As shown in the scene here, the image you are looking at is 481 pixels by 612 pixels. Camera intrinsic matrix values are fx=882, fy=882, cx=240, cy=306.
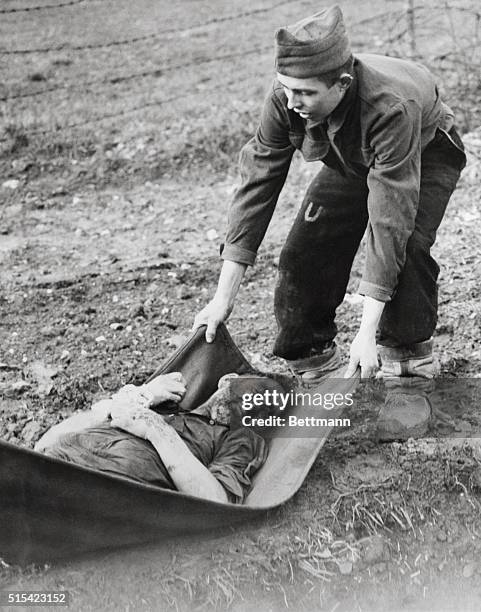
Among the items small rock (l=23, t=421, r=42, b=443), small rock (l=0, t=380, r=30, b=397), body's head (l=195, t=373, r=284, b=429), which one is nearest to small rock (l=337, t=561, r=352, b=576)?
body's head (l=195, t=373, r=284, b=429)

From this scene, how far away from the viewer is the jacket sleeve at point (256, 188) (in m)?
3.14

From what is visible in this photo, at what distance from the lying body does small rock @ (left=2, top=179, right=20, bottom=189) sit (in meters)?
3.33

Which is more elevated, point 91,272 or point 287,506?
point 287,506

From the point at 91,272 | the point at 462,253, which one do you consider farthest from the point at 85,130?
the point at 462,253

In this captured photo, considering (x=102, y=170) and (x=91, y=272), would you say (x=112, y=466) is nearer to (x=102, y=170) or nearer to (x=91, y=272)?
(x=91, y=272)

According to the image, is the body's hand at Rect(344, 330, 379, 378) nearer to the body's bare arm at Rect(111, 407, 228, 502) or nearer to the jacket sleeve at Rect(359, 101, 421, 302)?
the jacket sleeve at Rect(359, 101, 421, 302)

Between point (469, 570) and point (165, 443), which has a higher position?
point (165, 443)

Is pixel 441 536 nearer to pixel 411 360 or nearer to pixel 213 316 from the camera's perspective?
pixel 411 360

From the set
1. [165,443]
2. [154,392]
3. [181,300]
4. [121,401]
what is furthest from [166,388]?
[181,300]

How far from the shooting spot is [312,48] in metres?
2.68

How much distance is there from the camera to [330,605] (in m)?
2.76

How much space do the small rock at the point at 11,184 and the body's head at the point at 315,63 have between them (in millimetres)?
3709

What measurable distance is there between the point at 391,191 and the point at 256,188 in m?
0.57

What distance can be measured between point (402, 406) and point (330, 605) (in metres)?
0.98
